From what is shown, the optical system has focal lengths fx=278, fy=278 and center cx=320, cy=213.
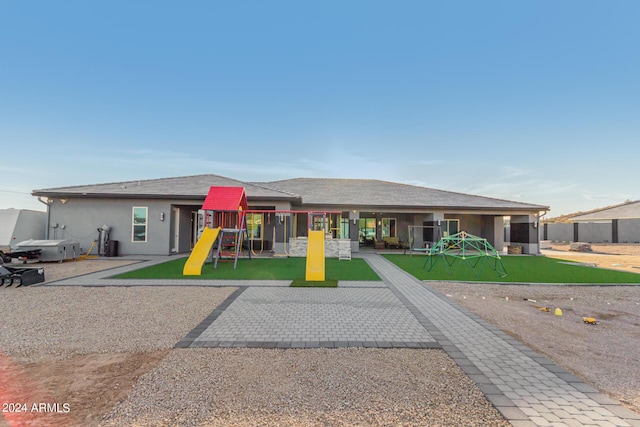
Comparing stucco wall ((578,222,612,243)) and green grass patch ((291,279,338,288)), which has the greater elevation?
stucco wall ((578,222,612,243))

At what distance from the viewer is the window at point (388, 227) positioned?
23.2 metres

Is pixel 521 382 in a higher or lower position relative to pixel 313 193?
lower

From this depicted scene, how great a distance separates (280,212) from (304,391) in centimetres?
1209

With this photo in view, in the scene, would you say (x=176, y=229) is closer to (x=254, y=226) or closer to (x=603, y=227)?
(x=254, y=226)

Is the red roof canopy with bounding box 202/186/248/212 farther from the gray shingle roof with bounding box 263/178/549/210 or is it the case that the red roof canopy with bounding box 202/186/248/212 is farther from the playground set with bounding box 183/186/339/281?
the gray shingle roof with bounding box 263/178/549/210

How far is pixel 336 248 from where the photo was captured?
52.0ft

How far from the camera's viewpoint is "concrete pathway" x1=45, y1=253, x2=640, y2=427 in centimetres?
268

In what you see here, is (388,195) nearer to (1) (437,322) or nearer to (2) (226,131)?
(2) (226,131)

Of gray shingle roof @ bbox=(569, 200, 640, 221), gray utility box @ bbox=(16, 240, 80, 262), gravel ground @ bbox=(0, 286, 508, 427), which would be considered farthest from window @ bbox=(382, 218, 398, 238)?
gray shingle roof @ bbox=(569, 200, 640, 221)

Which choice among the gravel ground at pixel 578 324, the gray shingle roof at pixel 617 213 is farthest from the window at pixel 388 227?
the gray shingle roof at pixel 617 213

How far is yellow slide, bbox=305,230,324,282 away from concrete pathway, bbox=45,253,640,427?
1092mm

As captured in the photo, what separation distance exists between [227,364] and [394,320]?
10.4 feet

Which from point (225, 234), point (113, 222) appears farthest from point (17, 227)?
point (225, 234)

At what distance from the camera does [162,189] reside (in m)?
16.4
